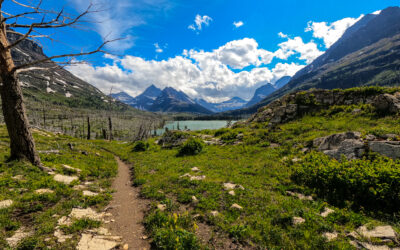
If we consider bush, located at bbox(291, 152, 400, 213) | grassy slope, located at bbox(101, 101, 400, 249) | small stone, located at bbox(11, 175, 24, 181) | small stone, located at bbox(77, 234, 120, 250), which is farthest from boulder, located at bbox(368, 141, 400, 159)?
small stone, located at bbox(11, 175, 24, 181)

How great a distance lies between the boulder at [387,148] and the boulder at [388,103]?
825cm

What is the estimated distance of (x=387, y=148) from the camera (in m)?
8.82

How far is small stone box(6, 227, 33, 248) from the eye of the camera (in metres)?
4.78

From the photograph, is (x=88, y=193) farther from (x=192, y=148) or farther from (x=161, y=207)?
(x=192, y=148)

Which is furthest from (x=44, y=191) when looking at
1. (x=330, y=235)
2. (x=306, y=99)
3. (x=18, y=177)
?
(x=306, y=99)

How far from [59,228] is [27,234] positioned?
83cm

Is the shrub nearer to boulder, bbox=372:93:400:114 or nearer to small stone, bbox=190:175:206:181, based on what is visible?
small stone, bbox=190:175:206:181

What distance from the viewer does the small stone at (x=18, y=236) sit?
4775 mm

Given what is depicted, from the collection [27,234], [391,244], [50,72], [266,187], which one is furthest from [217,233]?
[50,72]

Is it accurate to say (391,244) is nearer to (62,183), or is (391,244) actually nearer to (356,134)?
(356,134)

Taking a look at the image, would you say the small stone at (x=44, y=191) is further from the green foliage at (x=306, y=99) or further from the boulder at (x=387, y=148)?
the green foliage at (x=306, y=99)

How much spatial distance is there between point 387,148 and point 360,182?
3.86 m

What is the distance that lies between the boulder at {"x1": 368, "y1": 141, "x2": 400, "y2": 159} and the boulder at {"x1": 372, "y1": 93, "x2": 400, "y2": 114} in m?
8.25

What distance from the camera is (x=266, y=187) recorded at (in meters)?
9.59
